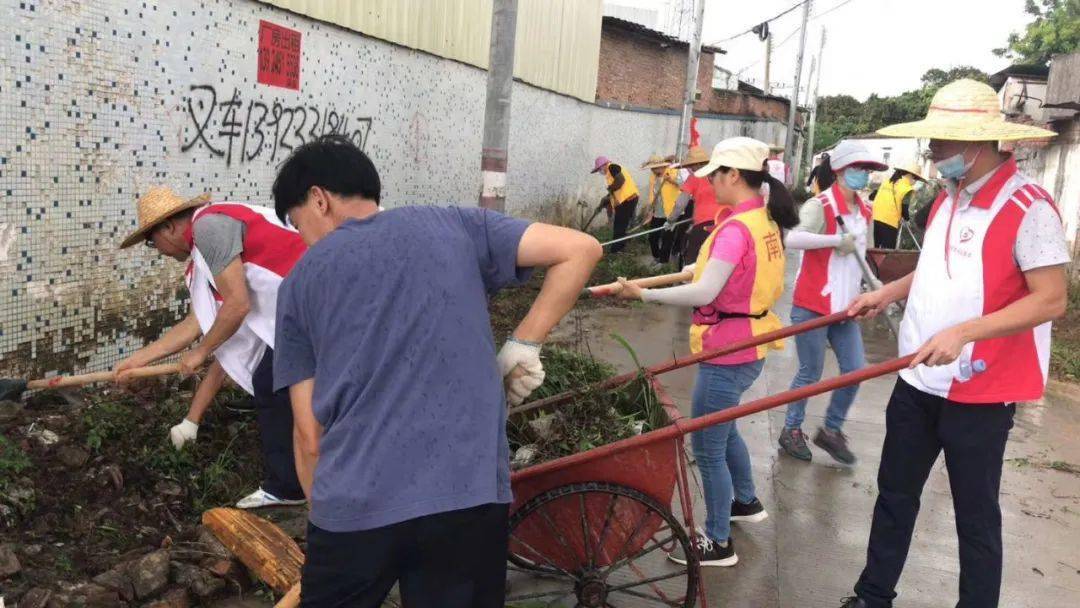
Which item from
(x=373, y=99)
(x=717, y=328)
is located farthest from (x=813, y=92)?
(x=717, y=328)

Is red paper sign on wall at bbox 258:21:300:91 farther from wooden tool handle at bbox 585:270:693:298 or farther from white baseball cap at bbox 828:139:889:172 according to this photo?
white baseball cap at bbox 828:139:889:172

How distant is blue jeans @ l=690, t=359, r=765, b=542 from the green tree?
89.8 feet

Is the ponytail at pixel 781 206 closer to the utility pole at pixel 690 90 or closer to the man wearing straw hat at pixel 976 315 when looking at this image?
the man wearing straw hat at pixel 976 315

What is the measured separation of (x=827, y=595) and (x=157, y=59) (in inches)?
174

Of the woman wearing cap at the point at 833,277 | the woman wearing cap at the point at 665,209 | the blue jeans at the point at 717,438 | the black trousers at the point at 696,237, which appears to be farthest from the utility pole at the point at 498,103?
the woman wearing cap at the point at 665,209

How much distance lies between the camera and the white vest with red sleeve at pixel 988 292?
8.37 feet

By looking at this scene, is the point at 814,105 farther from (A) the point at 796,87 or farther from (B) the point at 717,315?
(B) the point at 717,315

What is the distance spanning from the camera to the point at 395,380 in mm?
1808

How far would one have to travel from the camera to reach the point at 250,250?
11.3ft

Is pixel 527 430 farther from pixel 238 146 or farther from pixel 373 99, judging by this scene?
pixel 373 99

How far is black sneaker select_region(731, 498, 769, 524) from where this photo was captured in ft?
12.6

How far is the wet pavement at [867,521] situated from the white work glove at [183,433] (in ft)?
7.79

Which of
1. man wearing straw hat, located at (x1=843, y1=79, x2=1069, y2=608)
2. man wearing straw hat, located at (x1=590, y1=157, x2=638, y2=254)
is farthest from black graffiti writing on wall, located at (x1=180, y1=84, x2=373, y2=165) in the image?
man wearing straw hat, located at (x1=590, y1=157, x2=638, y2=254)

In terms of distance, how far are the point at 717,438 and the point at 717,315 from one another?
505 mm
